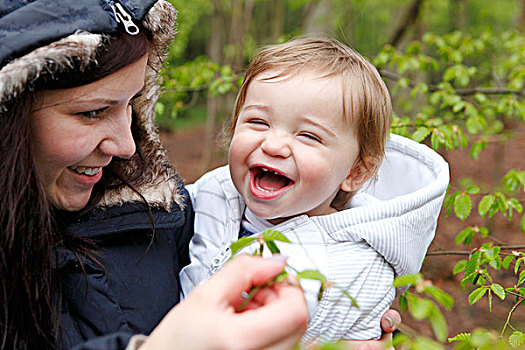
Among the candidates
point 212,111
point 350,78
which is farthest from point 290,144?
point 212,111

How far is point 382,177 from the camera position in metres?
2.52

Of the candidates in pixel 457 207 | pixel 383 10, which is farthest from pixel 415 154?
pixel 383 10

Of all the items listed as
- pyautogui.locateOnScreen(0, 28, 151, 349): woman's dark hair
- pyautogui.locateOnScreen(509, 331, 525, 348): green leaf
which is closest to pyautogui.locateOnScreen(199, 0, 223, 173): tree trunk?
pyautogui.locateOnScreen(0, 28, 151, 349): woman's dark hair

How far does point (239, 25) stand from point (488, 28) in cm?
617

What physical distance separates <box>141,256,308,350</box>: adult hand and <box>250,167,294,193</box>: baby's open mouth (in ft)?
3.06

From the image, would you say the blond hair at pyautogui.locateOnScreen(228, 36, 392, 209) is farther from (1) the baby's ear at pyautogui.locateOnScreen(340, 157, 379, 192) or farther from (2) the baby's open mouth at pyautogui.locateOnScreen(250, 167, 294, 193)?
(2) the baby's open mouth at pyautogui.locateOnScreen(250, 167, 294, 193)

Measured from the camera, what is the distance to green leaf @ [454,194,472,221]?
2896 millimetres

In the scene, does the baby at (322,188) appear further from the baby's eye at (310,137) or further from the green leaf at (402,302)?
the green leaf at (402,302)

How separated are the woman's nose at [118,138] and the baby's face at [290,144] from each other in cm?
41

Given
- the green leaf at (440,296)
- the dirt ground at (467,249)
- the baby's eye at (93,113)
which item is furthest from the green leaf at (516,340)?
the baby's eye at (93,113)

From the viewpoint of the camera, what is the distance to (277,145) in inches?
76.3

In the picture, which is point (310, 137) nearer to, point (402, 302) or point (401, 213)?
point (401, 213)

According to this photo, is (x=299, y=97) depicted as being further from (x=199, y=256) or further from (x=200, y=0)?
(x=200, y=0)

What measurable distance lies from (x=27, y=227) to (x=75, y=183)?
24 cm
